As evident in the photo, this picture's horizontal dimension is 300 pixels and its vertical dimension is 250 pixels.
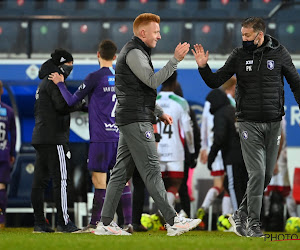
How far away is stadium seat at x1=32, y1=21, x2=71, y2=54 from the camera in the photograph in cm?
1198

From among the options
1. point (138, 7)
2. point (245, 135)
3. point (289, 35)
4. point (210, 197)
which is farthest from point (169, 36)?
point (245, 135)

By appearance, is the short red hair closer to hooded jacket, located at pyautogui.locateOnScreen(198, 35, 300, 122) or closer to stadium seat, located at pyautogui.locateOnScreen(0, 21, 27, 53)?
hooded jacket, located at pyautogui.locateOnScreen(198, 35, 300, 122)

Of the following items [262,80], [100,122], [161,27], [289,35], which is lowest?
[100,122]

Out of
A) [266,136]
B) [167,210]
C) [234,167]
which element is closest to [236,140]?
[234,167]

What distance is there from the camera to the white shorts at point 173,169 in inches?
313

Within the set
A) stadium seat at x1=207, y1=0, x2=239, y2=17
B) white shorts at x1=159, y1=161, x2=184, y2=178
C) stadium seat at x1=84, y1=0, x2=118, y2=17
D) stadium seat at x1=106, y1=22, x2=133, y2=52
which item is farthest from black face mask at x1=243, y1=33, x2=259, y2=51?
stadium seat at x1=84, y1=0, x2=118, y2=17

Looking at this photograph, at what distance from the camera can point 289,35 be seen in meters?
10.6

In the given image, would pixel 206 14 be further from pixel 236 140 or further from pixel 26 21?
pixel 236 140

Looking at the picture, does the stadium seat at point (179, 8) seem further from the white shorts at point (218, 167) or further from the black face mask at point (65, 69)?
the black face mask at point (65, 69)

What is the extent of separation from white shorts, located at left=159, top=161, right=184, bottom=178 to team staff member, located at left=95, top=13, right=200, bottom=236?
2322mm

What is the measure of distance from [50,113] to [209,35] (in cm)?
534

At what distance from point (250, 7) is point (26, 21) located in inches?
163

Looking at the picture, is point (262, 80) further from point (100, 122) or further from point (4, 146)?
point (4, 146)

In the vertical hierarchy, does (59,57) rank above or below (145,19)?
below
